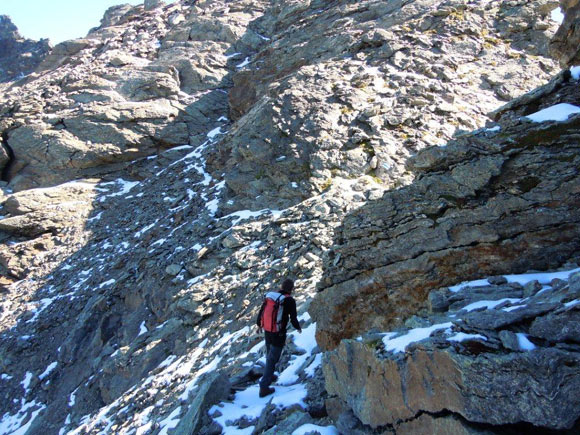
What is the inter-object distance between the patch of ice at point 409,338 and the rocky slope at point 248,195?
136cm

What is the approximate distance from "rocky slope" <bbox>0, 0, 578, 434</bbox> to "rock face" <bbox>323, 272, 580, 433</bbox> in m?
1.07

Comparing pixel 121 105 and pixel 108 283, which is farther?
pixel 121 105

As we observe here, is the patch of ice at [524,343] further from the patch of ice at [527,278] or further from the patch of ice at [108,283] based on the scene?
the patch of ice at [108,283]

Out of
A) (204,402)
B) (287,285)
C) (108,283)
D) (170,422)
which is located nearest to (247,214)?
(108,283)

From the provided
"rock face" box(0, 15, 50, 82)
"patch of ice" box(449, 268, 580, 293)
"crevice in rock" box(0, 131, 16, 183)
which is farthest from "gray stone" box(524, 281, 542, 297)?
"rock face" box(0, 15, 50, 82)

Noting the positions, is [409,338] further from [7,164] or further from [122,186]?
[7,164]

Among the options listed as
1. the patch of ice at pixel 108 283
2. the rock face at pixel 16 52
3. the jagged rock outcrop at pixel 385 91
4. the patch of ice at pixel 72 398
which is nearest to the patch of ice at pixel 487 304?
the jagged rock outcrop at pixel 385 91

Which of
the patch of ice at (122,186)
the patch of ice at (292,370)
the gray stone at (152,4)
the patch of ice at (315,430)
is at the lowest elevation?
the patch of ice at (292,370)

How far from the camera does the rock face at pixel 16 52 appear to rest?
56.2m

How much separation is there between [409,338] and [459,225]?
284cm

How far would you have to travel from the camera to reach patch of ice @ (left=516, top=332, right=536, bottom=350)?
4.01 m

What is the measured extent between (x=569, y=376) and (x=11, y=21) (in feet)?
285

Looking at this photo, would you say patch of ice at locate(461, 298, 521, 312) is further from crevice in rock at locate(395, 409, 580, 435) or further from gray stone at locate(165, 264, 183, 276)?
gray stone at locate(165, 264, 183, 276)

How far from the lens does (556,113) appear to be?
704cm
